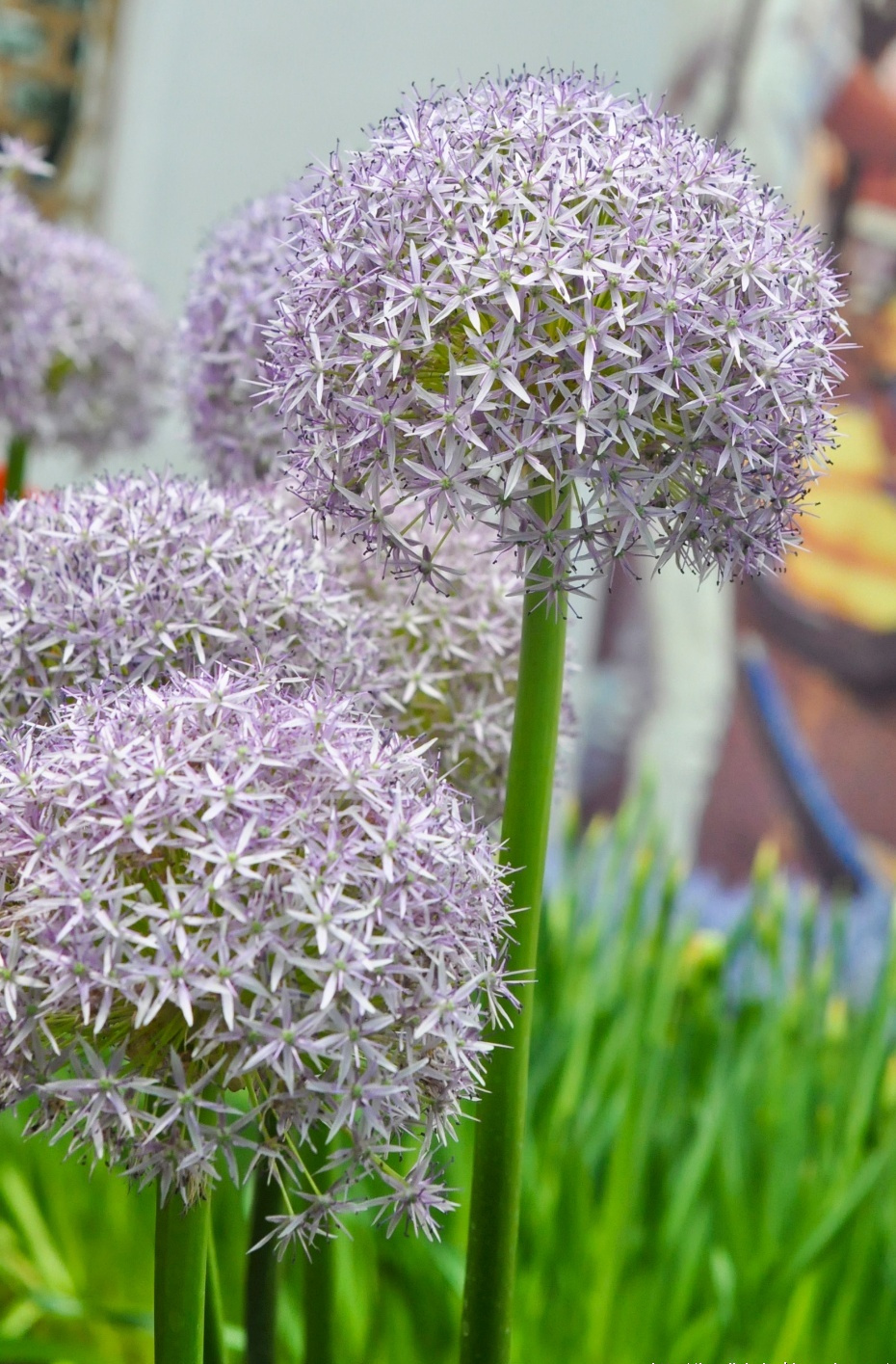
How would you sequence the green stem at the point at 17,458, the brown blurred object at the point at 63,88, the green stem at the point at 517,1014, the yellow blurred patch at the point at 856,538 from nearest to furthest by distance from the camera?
1. the green stem at the point at 517,1014
2. the green stem at the point at 17,458
3. the yellow blurred patch at the point at 856,538
4. the brown blurred object at the point at 63,88

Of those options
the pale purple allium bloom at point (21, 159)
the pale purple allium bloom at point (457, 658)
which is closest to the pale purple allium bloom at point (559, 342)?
the pale purple allium bloom at point (457, 658)

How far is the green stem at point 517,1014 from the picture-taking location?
52 centimetres

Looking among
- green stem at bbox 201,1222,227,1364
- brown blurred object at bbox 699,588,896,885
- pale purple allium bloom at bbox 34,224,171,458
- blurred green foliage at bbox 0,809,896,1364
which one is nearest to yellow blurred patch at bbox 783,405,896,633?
brown blurred object at bbox 699,588,896,885

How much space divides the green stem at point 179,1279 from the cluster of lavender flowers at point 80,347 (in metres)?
0.53

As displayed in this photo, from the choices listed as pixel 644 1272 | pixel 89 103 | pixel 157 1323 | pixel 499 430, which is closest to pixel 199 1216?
pixel 157 1323

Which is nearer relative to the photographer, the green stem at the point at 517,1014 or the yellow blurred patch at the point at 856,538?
the green stem at the point at 517,1014

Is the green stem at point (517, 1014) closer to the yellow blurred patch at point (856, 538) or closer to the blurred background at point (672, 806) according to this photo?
the blurred background at point (672, 806)

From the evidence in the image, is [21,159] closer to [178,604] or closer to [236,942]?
[178,604]

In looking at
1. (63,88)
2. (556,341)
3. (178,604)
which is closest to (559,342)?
(556,341)

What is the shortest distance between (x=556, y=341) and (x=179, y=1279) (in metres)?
0.33

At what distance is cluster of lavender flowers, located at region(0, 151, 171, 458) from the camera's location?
2.73 ft

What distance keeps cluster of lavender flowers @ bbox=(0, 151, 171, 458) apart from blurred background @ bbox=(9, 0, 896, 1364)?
0.05 metres

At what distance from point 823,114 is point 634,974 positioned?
156cm

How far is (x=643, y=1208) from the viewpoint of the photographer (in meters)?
1.08
